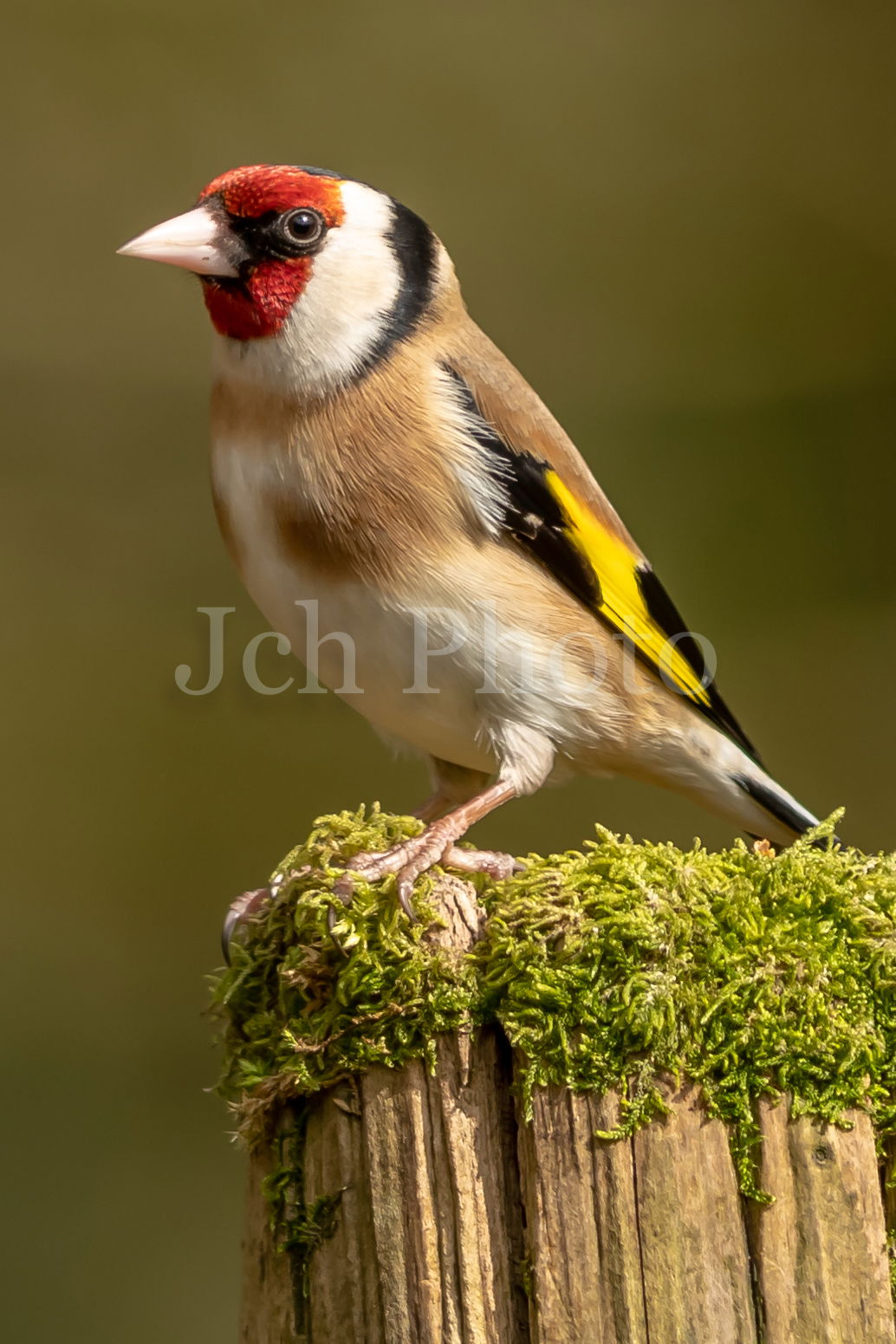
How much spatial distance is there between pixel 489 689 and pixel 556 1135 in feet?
2.24

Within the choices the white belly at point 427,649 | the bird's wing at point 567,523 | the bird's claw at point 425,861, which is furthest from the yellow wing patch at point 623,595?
the bird's claw at point 425,861

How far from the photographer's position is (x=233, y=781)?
13.4 ft

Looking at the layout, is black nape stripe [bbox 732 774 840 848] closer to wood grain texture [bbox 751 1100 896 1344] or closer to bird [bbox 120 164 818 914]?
bird [bbox 120 164 818 914]

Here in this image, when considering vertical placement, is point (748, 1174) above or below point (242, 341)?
below

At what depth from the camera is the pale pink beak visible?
1.82 meters

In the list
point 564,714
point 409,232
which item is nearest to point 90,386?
point 409,232

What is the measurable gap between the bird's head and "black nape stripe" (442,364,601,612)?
137 millimetres

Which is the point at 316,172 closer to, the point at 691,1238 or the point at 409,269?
the point at 409,269

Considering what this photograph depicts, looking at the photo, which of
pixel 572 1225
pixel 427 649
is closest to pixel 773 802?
pixel 427 649

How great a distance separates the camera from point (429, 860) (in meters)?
1.57

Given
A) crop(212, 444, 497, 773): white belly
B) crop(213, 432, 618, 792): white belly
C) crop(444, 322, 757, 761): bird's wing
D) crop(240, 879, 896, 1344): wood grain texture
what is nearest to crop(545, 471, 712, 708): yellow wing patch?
crop(444, 322, 757, 761): bird's wing

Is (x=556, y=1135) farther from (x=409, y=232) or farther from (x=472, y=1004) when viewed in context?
(x=409, y=232)

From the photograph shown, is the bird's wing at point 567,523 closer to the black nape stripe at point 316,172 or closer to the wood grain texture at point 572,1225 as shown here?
the black nape stripe at point 316,172

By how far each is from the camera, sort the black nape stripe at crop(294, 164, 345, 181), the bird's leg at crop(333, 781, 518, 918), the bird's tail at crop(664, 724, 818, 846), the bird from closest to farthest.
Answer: the bird's leg at crop(333, 781, 518, 918) → the bird → the black nape stripe at crop(294, 164, 345, 181) → the bird's tail at crop(664, 724, 818, 846)
